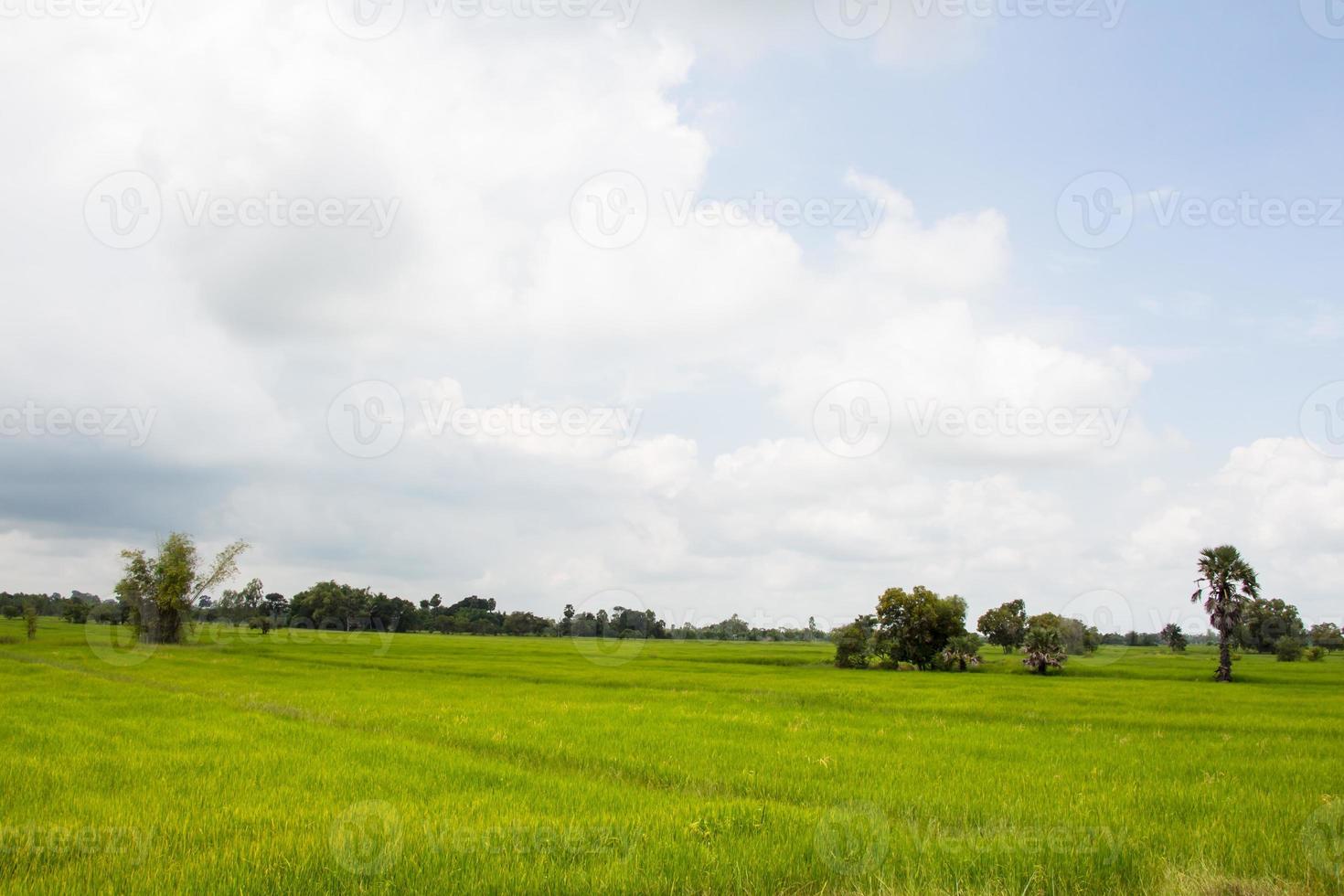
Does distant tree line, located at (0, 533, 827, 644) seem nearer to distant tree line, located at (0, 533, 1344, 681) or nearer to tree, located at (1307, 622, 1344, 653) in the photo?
distant tree line, located at (0, 533, 1344, 681)

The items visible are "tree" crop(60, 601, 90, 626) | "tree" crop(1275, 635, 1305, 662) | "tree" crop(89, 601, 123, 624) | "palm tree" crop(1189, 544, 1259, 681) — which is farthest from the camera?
"tree" crop(60, 601, 90, 626)

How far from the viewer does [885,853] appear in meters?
8.33

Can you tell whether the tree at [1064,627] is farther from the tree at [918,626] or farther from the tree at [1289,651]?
the tree at [1289,651]

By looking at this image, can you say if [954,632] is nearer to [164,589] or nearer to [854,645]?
[854,645]

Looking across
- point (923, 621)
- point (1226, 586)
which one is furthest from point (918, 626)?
point (1226, 586)

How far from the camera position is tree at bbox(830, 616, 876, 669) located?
229 ft

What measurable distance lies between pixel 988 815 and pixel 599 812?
5438 mm

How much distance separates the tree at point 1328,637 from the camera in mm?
150375

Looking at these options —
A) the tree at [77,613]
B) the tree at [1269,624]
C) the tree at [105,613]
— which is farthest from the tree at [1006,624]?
the tree at [77,613]

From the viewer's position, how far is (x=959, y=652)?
68.6 m

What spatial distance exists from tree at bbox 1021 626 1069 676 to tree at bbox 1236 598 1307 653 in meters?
81.3

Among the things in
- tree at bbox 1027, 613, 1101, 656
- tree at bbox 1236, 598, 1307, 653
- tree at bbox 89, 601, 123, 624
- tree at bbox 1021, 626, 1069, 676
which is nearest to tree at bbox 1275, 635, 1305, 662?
tree at bbox 1236, 598, 1307, 653

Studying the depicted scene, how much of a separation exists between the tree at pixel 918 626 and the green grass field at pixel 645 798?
41.2 metres

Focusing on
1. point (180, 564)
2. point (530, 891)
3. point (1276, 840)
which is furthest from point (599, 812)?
point (180, 564)
